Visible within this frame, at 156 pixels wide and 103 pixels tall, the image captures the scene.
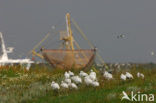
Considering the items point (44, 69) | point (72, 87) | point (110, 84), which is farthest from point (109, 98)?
point (44, 69)

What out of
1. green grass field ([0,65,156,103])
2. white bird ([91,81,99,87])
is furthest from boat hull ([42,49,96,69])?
white bird ([91,81,99,87])

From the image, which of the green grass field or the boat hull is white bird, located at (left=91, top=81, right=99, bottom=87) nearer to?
the green grass field

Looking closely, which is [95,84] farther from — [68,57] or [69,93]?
[68,57]

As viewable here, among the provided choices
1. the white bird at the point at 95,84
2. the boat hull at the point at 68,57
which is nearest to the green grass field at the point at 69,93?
the white bird at the point at 95,84

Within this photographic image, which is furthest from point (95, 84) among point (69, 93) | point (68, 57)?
point (68, 57)

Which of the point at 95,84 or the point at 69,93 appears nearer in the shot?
the point at 69,93

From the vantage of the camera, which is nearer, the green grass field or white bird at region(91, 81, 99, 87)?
the green grass field

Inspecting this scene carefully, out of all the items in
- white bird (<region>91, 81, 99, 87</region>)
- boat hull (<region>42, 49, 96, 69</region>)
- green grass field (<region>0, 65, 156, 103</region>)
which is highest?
boat hull (<region>42, 49, 96, 69</region>)

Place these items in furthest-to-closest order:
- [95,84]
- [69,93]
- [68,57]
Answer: [68,57]
[95,84]
[69,93]

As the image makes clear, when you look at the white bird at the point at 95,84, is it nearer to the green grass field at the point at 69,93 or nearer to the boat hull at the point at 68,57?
the green grass field at the point at 69,93

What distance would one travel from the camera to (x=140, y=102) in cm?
980

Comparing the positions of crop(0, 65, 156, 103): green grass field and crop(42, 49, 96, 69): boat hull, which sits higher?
crop(42, 49, 96, 69): boat hull

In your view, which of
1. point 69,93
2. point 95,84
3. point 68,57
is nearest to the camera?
point 69,93

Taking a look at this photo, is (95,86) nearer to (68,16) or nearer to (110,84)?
(110,84)
